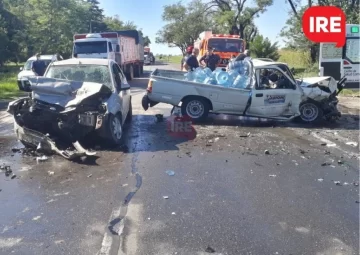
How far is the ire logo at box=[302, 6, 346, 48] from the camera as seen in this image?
18.4 m

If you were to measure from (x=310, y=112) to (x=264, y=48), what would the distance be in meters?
26.4

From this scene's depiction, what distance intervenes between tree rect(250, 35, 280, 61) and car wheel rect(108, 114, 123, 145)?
97.4 feet

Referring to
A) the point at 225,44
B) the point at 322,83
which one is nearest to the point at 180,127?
the point at 322,83

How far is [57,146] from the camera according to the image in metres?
8.38

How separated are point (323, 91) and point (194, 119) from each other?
338 cm

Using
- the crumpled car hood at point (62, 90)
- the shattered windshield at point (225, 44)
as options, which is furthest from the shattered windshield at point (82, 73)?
the shattered windshield at point (225, 44)

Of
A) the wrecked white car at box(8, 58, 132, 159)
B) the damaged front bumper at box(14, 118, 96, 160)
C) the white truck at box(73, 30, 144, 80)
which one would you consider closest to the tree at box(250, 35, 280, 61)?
the white truck at box(73, 30, 144, 80)

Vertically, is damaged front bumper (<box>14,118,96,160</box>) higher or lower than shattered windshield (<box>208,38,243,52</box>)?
lower

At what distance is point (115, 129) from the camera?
8789 mm

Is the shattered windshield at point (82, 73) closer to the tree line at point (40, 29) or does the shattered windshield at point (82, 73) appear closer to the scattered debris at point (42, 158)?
the scattered debris at point (42, 158)

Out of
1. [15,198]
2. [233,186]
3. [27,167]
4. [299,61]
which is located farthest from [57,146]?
[299,61]

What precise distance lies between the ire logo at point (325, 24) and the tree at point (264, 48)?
490cm

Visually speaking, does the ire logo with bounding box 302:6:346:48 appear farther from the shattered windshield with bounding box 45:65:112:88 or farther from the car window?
the shattered windshield with bounding box 45:65:112:88

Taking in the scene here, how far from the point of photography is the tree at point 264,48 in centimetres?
3719
